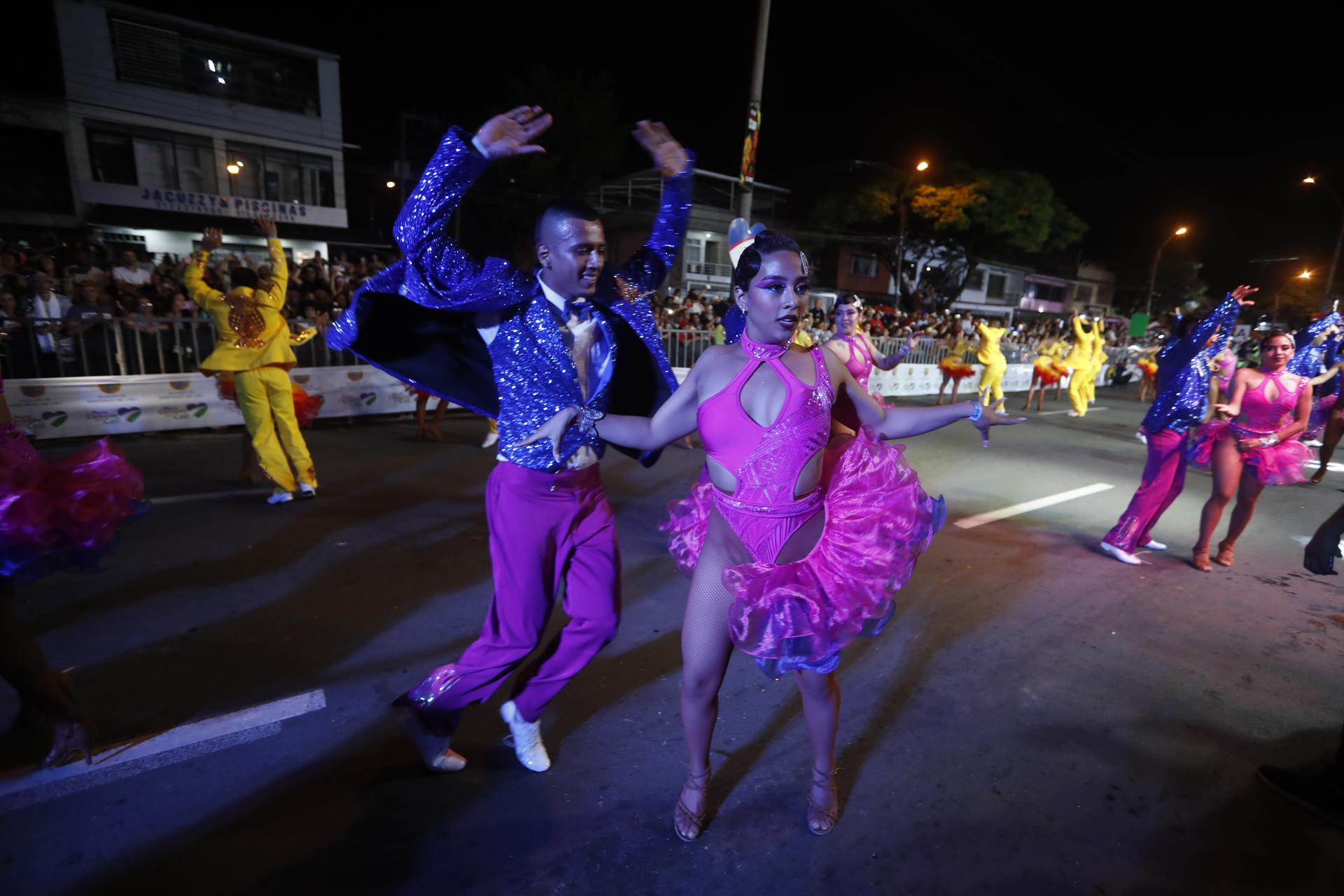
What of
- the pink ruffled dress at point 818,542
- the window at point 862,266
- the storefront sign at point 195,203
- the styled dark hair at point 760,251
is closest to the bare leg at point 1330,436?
the pink ruffled dress at point 818,542

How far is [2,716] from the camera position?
10.0ft

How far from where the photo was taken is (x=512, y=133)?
2344mm

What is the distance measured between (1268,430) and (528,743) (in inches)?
233

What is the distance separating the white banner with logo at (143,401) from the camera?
777cm

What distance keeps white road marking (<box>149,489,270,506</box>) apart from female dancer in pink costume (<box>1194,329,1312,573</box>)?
8122 millimetres

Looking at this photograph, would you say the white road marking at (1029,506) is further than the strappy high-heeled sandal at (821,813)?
Yes

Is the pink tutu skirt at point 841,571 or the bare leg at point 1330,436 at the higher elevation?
the pink tutu skirt at point 841,571

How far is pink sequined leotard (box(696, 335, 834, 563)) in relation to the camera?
2.25 meters

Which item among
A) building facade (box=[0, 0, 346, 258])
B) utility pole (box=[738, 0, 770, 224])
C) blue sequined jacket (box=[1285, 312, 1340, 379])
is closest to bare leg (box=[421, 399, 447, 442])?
utility pole (box=[738, 0, 770, 224])

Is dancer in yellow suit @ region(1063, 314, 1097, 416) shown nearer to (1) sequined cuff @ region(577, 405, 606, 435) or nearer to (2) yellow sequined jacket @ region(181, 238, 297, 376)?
(2) yellow sequined jacket @ region(181, 238, 297, 376)

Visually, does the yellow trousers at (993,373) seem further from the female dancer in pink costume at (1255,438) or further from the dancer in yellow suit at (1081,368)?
the female dancer in pink costume at (1255,438)

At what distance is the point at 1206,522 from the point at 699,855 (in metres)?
5.38

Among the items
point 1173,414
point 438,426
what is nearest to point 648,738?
point 1173,414

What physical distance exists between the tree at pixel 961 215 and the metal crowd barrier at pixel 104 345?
26.7 metres
